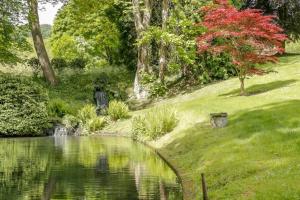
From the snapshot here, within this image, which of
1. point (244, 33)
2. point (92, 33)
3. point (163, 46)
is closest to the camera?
point (244, 33)

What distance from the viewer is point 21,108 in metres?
35.1

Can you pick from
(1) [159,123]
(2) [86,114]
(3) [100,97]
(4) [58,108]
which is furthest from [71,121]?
(1) [159,123]

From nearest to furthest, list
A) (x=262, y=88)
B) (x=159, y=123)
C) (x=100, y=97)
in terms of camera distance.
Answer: (x=159, y=123) → (x=262, y=88) → (x=100, y=97)

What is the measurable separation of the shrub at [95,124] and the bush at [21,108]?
2874 mm

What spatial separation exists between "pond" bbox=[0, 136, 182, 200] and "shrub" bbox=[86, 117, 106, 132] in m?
5.53

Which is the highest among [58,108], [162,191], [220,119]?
[58,108]

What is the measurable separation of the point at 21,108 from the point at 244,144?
20.3m

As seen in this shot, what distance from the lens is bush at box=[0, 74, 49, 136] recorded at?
34281 mm

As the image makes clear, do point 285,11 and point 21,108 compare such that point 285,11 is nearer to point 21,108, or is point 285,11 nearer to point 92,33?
point 21,108

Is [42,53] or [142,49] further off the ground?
[42,53]

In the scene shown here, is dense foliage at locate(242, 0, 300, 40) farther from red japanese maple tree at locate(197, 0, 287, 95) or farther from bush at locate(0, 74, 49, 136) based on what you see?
bush at locate(0, 74, 49, 136)

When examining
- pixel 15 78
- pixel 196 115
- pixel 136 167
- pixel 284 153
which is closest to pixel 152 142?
pixel 196 115

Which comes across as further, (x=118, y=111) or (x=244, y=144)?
(x=118, y=111)

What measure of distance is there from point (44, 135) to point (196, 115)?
12.3 m
